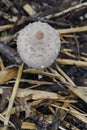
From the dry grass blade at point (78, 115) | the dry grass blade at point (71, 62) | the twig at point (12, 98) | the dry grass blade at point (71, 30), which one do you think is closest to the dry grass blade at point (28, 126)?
the twig at point (12, 98)

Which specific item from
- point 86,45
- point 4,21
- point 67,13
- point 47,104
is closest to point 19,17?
point 4,21

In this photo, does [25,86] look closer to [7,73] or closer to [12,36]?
[7,73]

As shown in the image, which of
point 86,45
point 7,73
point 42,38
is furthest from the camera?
point 86,45

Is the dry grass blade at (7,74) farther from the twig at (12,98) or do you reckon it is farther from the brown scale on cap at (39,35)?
the brown scale on cap at (39,35)

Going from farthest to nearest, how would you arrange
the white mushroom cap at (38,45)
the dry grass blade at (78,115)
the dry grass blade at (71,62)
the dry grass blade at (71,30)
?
the dry grass blade at (71,30), the dry grass blade at (71,62), the dry grass blade at (78,115), the white mushroom cap at (38,45)

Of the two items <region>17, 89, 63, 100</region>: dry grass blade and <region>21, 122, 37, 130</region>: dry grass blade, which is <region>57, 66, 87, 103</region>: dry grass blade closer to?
<region>17, 89, 63, 100</region>: dry grass blade

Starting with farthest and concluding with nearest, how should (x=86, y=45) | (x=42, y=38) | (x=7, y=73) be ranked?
(x=86, y=45), (x=7, y=73), (x=42, y=38)

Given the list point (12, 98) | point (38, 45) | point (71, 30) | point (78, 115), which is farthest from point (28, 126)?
point (71, 30)

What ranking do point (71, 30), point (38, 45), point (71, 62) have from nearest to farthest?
point (38, 45) < point (71, 62) < point (71, 30)

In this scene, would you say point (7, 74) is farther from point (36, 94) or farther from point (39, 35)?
point (39, 35)
